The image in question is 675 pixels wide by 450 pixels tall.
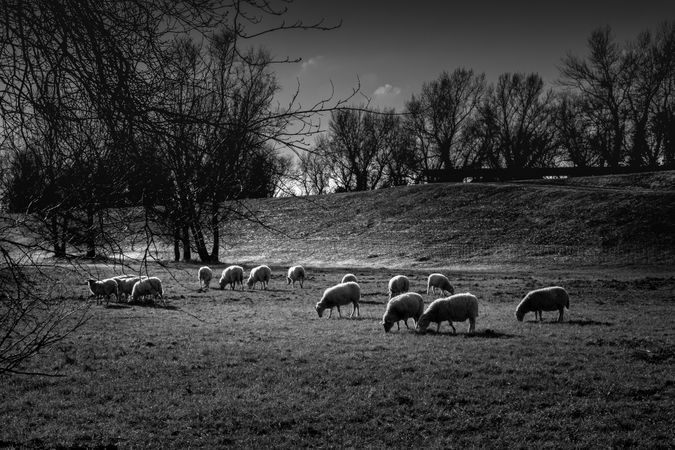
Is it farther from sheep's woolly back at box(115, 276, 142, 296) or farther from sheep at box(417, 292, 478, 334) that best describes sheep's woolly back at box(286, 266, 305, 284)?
sheep at box(417, 292, 478, 334)

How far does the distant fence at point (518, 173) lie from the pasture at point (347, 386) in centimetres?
5397

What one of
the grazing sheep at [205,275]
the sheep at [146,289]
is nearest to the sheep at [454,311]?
the sheep at [146,289]

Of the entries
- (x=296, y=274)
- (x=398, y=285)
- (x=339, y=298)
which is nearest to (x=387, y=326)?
(x=339, y=298)

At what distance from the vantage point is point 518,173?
70.6 metres

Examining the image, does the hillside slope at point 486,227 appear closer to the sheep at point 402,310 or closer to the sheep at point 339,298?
the sheep at point 339,298

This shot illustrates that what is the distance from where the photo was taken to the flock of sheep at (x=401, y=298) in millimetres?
15201

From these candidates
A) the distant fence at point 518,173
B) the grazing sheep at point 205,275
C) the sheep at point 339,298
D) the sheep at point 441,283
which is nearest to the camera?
the sheep at point 339,298

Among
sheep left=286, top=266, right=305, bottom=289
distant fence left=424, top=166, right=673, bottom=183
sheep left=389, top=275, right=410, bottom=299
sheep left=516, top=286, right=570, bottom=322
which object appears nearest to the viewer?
sheep left=516, top=286, right=570, bottom=322

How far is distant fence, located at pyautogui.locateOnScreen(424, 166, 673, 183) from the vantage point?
2566 inches

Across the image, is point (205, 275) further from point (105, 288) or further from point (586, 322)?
point (586, 322)

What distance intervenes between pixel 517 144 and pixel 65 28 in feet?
258

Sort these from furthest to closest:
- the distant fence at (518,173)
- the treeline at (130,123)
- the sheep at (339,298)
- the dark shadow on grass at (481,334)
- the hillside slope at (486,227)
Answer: the distant fence at (518,173) < the hillside slope at (486,227) < the sheep at (339,298) < the dark shadow on grass at (481,334) < the treeline at (130,123)

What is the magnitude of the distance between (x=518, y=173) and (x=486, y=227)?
1016 inches

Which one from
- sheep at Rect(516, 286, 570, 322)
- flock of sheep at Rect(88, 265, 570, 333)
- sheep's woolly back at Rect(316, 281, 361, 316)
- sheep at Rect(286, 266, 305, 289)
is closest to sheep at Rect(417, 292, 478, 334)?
flock of sheep at Rect(88, 265, 570, 333)
